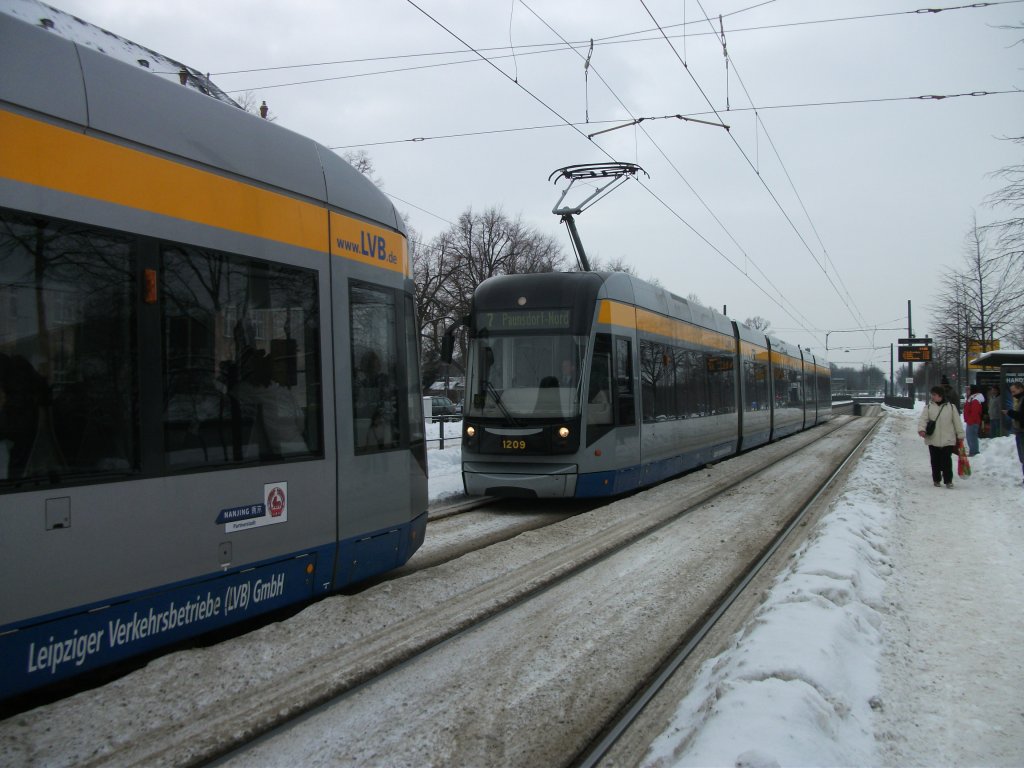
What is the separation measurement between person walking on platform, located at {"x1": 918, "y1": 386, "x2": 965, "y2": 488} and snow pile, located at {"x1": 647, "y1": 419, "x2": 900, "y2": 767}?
6783 millimetres

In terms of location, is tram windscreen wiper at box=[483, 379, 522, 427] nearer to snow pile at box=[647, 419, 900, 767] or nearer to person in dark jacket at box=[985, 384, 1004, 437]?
snow pile at box=[647, 419, 900, 767]

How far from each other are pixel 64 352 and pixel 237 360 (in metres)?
1.05

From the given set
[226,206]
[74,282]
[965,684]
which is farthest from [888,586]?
[74,282]

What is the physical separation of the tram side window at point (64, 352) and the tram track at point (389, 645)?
1280mm

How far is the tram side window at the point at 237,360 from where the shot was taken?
4.07 meters

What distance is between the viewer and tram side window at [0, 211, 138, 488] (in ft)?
10.8

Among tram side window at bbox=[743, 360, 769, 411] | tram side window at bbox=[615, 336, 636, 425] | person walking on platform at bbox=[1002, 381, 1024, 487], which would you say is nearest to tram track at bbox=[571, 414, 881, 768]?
tram side window at bbox=[615, 336, 636, 425]

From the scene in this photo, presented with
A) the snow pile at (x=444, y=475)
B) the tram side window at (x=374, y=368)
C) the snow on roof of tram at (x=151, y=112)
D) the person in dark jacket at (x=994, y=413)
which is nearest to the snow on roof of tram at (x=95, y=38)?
the snow on roof of tram at (x=151, y=112)

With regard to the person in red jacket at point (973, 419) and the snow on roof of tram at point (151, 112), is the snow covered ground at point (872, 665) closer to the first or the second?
the snow on roof of tram at point (151, 112)

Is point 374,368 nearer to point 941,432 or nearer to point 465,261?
A: point 941,432

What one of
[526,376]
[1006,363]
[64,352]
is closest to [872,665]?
[64,352]

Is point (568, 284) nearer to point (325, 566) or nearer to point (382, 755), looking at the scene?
point (325, 566)

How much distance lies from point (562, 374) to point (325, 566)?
5.49m

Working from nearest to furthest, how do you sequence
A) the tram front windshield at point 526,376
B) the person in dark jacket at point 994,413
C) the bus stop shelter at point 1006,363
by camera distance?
1. the tram front windshield at point 526,376
2. the bus stop shelter at point 1006,363
3. the person in dark jacket at point 994,413
